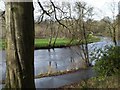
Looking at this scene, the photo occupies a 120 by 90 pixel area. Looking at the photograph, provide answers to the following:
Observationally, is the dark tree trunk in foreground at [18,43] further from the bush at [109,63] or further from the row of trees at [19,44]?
the bush at [109,63]

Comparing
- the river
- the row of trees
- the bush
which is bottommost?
the river

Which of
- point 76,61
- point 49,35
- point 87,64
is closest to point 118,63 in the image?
point 87,64

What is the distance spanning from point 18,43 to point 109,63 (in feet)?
14.6

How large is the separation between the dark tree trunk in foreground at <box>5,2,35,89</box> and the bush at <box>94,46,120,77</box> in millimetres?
4051

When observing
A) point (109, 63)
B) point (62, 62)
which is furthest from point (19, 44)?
point (62, 62)

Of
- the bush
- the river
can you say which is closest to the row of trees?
the bush

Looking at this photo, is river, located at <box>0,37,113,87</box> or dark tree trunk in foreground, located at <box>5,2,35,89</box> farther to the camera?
river, located at <box>0,37,113,87</box>

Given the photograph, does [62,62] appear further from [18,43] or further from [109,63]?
[18,43]

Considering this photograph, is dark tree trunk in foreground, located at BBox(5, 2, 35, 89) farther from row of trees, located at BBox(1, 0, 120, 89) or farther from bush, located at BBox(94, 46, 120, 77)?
bush, located at BBox(94, 46, 120, 77)

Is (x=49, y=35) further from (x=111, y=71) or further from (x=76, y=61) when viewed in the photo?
(x=111, y=71)

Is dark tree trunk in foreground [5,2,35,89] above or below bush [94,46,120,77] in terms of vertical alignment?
above

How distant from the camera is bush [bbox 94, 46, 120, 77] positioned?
688cm

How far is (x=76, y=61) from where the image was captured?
17484 mm

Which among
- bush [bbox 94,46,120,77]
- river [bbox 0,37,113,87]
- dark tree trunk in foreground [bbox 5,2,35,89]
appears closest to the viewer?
dark tree trunk in foreground [bbox 5,2,35,89]
